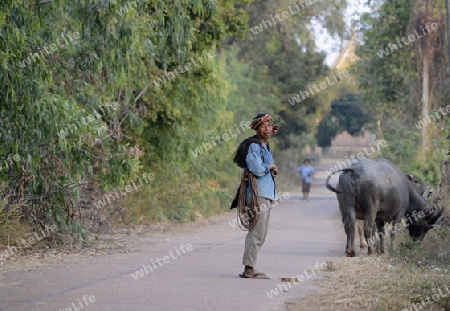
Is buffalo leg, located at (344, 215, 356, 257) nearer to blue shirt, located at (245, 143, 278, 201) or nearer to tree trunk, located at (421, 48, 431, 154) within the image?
blue shirt, located at (245, 143, 278, 201)

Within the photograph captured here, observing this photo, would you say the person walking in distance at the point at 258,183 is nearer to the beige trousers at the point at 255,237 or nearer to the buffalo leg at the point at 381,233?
the beige trousers at the point at 255,237

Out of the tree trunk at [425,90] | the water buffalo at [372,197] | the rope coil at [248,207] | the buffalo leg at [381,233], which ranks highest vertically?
the tree trunk at [425,90]

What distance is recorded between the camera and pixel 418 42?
27312 millimetres

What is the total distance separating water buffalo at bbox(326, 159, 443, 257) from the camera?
45.2 ft

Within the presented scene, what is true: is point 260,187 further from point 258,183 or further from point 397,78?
point 397,78

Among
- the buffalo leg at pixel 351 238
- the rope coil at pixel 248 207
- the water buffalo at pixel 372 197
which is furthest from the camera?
the water buffalo at pixel 372 197

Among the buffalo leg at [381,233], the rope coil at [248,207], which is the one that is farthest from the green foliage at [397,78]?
the rope coil at [248,207]

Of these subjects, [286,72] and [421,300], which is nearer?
[421,300]

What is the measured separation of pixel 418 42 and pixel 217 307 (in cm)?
2071

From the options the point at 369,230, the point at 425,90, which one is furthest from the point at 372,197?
the point at 425,90

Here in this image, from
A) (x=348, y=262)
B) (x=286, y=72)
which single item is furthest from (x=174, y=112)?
(x=286, y=72)

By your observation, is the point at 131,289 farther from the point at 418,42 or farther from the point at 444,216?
the point at 418,42

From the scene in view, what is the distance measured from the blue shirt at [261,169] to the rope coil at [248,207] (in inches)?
2.7

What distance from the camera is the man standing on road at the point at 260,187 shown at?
10.5m
